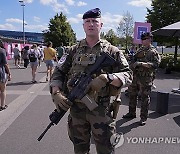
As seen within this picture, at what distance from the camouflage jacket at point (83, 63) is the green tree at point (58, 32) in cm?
5177

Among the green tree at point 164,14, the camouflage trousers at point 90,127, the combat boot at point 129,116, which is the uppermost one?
the green tree at point 164,14

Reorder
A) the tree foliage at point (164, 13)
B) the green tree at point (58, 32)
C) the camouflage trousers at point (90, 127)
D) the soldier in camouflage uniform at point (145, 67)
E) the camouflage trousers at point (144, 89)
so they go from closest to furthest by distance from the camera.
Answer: the camouflage trousers at point (90, 127), the soldier in camouflage uniform at point (145, 67), the camouflage trousers at point (144, 89), the tree foliage at point (164, 13), the green tree at point (58, 32)

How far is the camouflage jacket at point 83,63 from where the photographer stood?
2.48 metres

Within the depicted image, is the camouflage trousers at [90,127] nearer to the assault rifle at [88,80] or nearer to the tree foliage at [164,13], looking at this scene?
the assault rifle at [88,80]

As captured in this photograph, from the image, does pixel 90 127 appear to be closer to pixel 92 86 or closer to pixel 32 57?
pixel 92 86

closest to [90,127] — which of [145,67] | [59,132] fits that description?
[59,132]

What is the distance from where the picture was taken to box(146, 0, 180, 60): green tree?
68.4 feet

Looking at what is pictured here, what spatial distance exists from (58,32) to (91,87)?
5288 cm

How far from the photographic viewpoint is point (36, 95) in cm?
802

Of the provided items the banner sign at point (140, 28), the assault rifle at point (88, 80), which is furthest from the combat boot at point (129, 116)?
the banner sign at point (140, 28)

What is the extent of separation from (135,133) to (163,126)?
755 mm

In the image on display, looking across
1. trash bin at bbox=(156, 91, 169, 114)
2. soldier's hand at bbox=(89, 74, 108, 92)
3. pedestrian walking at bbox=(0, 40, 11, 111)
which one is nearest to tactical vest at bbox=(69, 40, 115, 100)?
soldier's hand at bbox=(89, 74, 108, 92)

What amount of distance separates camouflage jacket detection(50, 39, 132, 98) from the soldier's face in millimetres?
137
